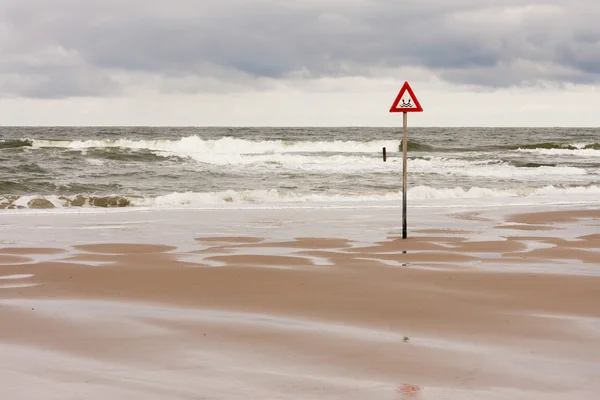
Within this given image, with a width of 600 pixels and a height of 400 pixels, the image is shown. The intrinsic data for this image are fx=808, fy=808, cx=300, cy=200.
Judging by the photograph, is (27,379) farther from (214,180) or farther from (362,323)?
(214,180)

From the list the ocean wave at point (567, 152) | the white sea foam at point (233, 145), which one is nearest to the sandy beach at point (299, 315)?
the ocean wave at point (567, 152)

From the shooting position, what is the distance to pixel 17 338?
6535 millimetres

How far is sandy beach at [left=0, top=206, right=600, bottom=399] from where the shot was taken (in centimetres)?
538

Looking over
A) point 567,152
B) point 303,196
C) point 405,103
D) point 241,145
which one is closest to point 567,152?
point 567,152

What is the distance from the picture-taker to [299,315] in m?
7.62

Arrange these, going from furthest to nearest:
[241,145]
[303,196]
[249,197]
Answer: [241,145], [303,196], [249,197]

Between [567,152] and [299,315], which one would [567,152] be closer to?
[567,152]

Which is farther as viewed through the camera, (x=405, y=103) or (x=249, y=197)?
(x=249, y=197)

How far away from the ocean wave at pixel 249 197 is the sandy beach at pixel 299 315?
7076 millimetres

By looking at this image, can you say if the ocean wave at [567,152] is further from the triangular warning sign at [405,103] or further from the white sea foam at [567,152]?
the triangular warning sign at [405,103]

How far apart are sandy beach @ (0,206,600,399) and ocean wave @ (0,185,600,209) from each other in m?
7.08

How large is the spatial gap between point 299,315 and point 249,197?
15817 millimetres

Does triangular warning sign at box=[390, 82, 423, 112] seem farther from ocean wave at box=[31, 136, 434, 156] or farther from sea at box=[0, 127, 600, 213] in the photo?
ocean wave at box=[31, 136, 434, 156]

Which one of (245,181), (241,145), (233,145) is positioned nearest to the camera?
(245,181)
